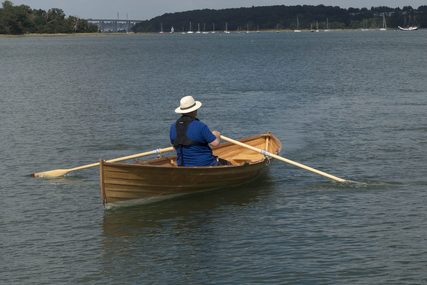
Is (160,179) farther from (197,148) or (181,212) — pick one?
(197,148)

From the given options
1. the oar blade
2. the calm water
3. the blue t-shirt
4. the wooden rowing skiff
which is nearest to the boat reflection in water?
the calm water

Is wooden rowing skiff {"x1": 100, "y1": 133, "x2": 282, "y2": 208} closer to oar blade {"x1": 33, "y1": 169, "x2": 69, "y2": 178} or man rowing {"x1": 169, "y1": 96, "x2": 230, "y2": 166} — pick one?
man rowing {"x1": 169, "y1": 96, "x2": 230, "y2": 166}

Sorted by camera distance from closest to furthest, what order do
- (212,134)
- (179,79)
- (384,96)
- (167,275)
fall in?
1. (167,275)
2. (212,134)
3. (384,96)
4. (179,79)

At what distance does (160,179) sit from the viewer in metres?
18.5

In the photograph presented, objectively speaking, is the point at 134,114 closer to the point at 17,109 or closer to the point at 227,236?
the point at 17,109

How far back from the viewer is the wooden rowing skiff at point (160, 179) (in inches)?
696

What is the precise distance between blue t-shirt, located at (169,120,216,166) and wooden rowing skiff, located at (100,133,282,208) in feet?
0.74

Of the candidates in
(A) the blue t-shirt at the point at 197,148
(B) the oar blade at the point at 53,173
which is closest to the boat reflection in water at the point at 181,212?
(A) the blue t-shirt at the point at 197,148

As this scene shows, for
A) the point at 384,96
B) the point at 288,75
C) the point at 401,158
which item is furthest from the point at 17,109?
the point at 288,75

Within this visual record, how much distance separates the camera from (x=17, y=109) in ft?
129

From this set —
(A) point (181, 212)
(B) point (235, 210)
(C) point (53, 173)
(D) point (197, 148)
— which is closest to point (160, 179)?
(A) point (181, 212)

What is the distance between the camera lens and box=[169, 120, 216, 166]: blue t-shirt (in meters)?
18.4

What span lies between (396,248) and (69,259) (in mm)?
5989

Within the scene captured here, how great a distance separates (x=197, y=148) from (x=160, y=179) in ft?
3.59
